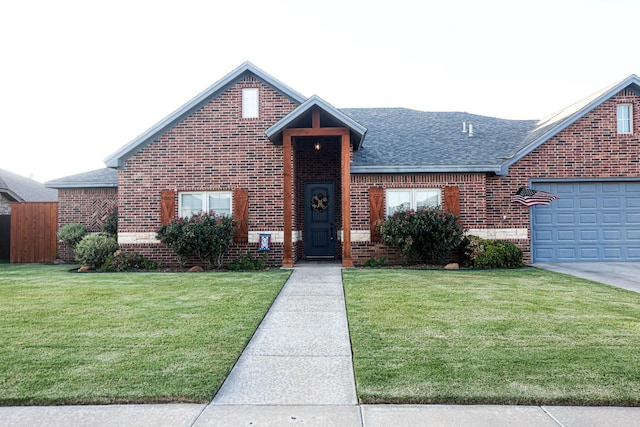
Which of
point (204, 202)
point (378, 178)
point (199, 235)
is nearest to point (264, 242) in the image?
point (199, 235)

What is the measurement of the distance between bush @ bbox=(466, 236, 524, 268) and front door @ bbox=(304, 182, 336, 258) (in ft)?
14.9

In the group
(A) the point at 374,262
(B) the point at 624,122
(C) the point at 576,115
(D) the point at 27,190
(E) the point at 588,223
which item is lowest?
(A) the point at 374,262

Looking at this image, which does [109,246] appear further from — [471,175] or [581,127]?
[581,127]

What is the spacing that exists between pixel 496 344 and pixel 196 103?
10.0m

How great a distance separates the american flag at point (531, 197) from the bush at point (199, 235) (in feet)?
27.1

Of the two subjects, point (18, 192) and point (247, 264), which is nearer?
point (247, 264)

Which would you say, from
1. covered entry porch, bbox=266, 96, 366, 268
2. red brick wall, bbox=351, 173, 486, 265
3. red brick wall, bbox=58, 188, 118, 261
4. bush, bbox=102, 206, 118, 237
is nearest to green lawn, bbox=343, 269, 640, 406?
red brick wall, bbox=351, 173, 486, 265

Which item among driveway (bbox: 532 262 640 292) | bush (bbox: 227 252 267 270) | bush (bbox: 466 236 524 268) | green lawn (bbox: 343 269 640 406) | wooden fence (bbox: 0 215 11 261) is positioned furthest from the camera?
wooden fence (bbox: 0 215 11 261)

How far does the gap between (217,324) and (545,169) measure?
1072 cm

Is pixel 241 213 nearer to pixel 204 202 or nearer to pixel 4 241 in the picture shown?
pixel 204 202

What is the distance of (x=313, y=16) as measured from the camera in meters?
13.2

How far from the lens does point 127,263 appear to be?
1084cm

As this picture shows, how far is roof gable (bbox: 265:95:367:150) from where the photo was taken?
10.2m

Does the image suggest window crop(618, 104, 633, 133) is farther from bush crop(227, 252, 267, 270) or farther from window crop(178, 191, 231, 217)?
window crop(178, 191, 231, 217)
